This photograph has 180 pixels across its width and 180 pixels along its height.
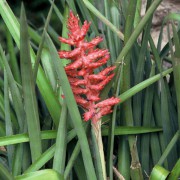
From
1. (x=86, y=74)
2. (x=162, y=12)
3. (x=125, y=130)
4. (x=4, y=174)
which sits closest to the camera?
(x=4, y=174)

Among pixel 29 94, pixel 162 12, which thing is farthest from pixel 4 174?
pixel 162 12

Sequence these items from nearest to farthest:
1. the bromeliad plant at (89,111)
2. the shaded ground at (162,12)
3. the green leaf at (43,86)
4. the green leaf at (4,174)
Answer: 1. the green leaf at (4,174)
2. the bromeliad plant at (89,111)
3. the green leaf at (43,86)
4. the shaded ground at (162,12)

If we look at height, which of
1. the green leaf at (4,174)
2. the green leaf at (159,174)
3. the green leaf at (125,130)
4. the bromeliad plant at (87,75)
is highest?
the bromeliad plant at (87,75)

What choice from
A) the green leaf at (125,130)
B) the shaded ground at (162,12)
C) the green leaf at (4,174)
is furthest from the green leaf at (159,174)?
the shaded ground at (162,12)

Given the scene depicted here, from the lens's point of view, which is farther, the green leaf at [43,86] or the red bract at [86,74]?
the green leaf at [43,86]

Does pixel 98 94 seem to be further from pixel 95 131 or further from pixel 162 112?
pixel 162 112

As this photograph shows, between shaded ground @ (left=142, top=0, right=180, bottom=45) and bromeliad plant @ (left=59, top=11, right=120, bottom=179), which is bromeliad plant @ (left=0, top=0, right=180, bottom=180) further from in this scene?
shaded ground @ (left=142, top=0, right=180, bottom=45)

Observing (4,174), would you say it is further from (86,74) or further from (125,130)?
(125,130)

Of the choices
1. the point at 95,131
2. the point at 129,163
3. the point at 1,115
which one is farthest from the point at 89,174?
the point at 1,115

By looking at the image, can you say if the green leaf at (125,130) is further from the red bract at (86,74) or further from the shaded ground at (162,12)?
the shaded ground at (162,12)
